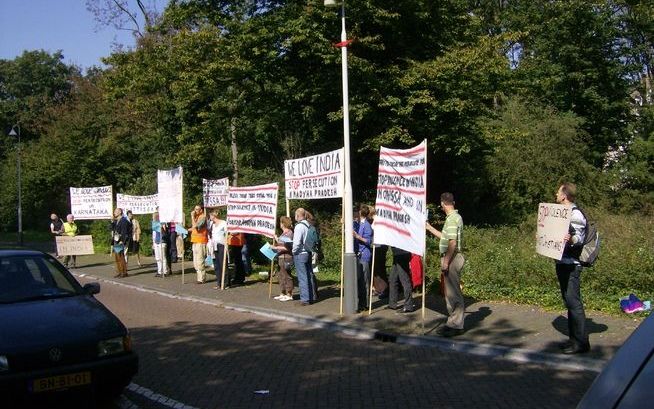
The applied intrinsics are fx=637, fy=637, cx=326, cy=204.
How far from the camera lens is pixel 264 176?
25.3m

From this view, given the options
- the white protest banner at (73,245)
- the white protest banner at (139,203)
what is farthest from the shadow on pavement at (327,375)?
the white protest banner at (73,245)

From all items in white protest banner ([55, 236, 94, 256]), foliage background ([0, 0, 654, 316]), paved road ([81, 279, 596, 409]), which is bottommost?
paved road ([81, 279, 596, 409])

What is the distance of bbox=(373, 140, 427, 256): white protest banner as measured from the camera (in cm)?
1002

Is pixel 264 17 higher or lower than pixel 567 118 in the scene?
higher

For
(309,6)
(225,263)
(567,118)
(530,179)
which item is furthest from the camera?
(567,118)

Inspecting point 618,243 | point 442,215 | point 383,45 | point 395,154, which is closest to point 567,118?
point 442,215

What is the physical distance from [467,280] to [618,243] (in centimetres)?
287

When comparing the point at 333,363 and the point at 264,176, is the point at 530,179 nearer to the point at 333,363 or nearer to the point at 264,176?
the point at 264,176

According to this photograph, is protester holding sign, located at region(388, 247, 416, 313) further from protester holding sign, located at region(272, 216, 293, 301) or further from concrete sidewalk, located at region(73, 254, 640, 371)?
protester holding sign, located at region(272, 216, 293, 301)

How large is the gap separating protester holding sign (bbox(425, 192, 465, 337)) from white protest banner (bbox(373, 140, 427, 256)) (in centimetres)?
70

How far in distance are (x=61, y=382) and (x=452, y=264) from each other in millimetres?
5522

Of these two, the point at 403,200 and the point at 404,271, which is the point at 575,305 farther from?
the point at 404,271

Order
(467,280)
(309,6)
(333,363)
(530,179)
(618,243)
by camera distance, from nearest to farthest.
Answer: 1. (333,363)
2. (618,243)
3. (467,280)
4. (309,6)
5. (530,179)

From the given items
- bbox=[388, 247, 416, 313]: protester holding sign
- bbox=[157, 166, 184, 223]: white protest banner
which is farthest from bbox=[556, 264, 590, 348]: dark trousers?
bbox=[157, 166, 184, 223]: white protest banner
